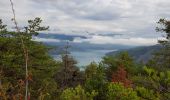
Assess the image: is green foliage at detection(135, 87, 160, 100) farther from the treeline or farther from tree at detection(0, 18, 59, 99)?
tree at detection(0, 18, 59, 99)

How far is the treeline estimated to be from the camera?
24.9ft

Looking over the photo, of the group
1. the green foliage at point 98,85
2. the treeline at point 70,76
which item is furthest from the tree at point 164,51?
the green foliage at point 98,85

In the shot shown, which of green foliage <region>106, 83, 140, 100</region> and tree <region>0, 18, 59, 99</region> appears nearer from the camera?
green foliage <region>106, 83, 140, 100</region>

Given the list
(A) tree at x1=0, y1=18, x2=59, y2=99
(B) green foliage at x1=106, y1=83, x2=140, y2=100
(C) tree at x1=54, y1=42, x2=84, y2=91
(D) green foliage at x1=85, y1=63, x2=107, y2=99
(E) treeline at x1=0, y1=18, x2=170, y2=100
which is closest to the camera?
(E) treeline at x1=0, y1=18, x2=170, y2=100

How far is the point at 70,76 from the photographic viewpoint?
80.7 metres

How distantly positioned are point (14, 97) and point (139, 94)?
2.82 metres

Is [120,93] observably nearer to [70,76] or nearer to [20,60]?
[20,60]

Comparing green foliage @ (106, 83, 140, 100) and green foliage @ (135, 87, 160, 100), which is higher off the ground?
green foliage @ (135, 87, 160, 100)

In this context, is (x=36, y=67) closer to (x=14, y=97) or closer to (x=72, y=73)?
(x=72, y=73)

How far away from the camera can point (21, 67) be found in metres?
53.1

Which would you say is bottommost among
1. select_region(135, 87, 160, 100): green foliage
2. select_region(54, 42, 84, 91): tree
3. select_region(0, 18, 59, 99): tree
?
select_region(54, 42, 84, 91): tree

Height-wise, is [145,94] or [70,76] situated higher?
[145,94]

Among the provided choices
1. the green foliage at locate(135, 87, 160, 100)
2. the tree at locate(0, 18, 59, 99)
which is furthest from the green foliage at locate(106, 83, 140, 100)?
the tree at locate(0, 18, 59, 99)

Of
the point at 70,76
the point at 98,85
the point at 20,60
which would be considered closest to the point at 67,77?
the point at 70,76
